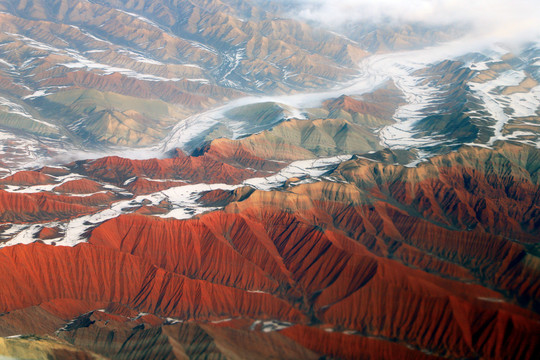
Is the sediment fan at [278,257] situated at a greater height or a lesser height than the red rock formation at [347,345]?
greater

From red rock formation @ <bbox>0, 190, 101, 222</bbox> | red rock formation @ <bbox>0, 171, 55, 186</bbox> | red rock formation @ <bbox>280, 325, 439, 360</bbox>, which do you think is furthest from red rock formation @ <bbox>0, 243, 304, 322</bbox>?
red rock formation @ <bbox>0, 171, 55, 186</bbox>

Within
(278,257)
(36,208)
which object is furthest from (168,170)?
(278,257)

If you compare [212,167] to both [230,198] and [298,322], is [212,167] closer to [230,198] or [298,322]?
[230,198]

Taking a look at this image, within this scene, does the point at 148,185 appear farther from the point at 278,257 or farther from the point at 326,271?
the point at 326,271

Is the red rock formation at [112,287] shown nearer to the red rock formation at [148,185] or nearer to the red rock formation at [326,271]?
the red rock formation at [326,271]

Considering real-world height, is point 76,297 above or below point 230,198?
below

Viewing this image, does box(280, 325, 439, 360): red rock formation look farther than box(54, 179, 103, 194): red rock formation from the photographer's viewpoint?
No

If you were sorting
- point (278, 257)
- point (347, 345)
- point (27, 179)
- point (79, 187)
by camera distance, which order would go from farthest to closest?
1. point (27, 179)
2. point (79, 187)
3. point (278, 257)
4. point (347, 345)

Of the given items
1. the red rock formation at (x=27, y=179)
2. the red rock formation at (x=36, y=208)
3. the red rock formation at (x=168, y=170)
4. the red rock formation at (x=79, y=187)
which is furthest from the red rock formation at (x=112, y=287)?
the red rock formation at (x=168, y=170)

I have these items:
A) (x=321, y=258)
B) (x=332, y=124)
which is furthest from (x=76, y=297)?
(x=332, y=124)

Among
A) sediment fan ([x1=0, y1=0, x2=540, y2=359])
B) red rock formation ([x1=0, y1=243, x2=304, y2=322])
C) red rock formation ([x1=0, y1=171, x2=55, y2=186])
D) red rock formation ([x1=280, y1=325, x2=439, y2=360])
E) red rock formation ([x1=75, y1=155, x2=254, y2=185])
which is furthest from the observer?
A: red rock formation ([x1=75, y1=155, x2=254, y2=185])

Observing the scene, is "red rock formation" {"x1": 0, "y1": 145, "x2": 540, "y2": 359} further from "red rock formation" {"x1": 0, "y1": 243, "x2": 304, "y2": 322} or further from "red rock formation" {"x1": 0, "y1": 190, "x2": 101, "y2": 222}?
"red rock formation" {"x1": 0, "y1": 190, "x2": 101, "y2": 222}
